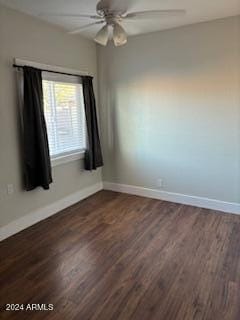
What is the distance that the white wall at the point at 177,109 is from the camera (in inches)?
133

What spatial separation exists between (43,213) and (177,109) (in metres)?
2.43

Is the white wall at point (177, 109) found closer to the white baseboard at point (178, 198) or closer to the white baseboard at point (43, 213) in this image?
the white baseboard at point (178, 198)

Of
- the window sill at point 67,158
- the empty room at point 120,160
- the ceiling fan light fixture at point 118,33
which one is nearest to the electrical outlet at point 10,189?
the empty room at point 120,160

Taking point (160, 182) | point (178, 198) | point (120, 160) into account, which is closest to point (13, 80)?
point (120, 160)

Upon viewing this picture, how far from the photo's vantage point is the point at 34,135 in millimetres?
3143

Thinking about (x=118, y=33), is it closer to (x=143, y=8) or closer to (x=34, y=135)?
(x=143, y=8)

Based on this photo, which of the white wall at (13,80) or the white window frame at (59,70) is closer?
the white wall at (13,80)

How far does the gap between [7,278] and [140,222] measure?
5.53 feet

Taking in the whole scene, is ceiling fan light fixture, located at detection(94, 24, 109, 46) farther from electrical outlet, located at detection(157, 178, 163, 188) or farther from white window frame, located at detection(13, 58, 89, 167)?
electrical outlet, located at detection(157, 178, 163, 188)

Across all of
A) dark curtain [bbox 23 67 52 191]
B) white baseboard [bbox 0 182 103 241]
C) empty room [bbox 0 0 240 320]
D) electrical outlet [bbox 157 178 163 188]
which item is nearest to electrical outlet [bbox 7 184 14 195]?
empty room [bbox 0 0 240 320]

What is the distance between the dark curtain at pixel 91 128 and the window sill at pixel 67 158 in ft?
0.39

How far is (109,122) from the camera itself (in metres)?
4.46

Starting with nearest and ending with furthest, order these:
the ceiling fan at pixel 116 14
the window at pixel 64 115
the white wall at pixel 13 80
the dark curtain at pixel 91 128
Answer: the ceiling fan at pixel 116 14 → the white wall at pixel 13 80 → the window at pixel 64 115 → the dark curtain at pixel 91 128

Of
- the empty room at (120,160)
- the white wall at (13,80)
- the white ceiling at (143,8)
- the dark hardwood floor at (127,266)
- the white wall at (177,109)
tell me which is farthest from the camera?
the white wall at (177,109)
